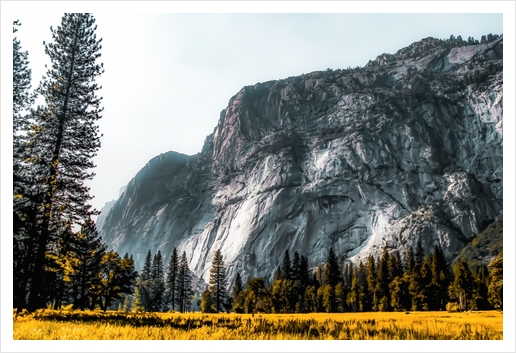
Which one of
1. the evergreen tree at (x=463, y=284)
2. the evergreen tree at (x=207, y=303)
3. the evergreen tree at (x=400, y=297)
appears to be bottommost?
the evergreen tree at (x=207, y=303)

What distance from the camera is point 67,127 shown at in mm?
23750

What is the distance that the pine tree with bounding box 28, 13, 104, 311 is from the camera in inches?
894

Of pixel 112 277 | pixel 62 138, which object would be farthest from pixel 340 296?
pixel 62 138

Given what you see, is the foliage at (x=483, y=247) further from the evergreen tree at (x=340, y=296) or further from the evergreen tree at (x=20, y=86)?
the evergreen tree at (x=20, y=86)

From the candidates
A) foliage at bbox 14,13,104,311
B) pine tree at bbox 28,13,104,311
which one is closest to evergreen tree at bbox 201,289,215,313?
foliage at bbox 14,13,104,311

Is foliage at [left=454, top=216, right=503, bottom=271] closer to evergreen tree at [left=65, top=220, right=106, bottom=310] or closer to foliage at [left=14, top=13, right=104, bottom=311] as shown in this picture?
evergreen tree at [left=65, top=220, right=106, bottom=310]

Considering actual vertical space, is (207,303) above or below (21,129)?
below

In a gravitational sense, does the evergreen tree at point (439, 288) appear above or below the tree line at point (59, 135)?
below

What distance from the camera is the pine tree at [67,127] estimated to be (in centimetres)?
2272

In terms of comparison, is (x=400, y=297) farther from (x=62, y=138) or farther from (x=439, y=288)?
(x=62, y=138)

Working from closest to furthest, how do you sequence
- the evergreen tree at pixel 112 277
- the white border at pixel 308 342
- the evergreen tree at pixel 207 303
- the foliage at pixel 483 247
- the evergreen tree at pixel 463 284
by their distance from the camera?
the white border at pixel 308 342
the evergreen tree at pixel 112 277
the evergreen tree at pixel 463 284
the evergreen tree at pixel 207 303
the foliage at pixel 483 247

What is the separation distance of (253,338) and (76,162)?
46.9ft

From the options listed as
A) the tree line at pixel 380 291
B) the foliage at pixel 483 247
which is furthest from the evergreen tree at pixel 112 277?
the foliage at pixel 483 247
